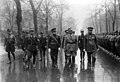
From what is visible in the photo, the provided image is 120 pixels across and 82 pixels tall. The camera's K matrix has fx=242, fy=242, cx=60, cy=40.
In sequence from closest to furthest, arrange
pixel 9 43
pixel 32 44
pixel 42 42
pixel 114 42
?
pixel 32 44
pixel 9 43
pixel 42 42
pixel 114 42

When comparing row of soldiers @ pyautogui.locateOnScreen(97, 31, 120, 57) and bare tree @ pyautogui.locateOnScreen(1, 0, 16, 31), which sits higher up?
bare tree @ pyautogui.locateOnScreen(1, 0, 16, 31)

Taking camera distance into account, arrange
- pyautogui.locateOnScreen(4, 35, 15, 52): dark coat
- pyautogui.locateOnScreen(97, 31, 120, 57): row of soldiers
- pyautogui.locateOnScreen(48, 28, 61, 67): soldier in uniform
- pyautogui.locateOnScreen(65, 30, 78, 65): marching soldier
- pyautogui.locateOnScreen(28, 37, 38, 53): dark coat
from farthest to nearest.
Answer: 1. pyautogui.locateOnScreen(97, 31, 120, 57): row of soldiers
2. pyautogui.locateOnScreen(4, 35, 15, 52): dark coat
3. pyautogui.locateOnScreen(48, 28, 61, 67): soldier in uniform
4. pyautogui.locateOnScreen(65, 30, 78, 65): marching soldier
5. pyautogui.locateOnScreen(28, 37, 38, 53): dark coat

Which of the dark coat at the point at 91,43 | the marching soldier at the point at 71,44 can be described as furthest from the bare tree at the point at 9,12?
the dark coat at the point at 91,43

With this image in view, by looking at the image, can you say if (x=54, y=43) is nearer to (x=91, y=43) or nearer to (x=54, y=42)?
(x=54, y=42)

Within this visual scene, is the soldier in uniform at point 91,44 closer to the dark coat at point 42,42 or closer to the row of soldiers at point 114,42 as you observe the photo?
the row of soldiers at point 114,42

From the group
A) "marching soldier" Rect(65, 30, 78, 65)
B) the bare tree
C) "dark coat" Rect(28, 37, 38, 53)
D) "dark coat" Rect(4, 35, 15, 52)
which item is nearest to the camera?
"dark coat" Rect(28, 37, 38, 53)

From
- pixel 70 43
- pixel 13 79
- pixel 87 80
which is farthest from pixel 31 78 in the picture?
pixel 70 43

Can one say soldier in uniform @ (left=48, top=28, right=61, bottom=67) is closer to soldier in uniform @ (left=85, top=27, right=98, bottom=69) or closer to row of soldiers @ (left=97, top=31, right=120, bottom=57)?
soldier in uniform @ (left=85, top=27, right=98, bottom=69)

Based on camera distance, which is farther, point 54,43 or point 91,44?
point 54,43

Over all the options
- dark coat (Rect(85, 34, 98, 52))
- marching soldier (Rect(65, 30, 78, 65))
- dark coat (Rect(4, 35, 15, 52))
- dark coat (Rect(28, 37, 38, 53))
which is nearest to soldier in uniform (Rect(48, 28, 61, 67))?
marching soldier (Rect(65, 30, 78, 65))

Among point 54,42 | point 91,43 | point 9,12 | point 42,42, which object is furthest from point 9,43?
point 9,12

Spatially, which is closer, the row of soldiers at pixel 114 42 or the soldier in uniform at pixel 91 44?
the soldier in uniform at pixel 91 44

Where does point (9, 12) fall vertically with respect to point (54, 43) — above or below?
above

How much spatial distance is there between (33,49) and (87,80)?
3643mm
